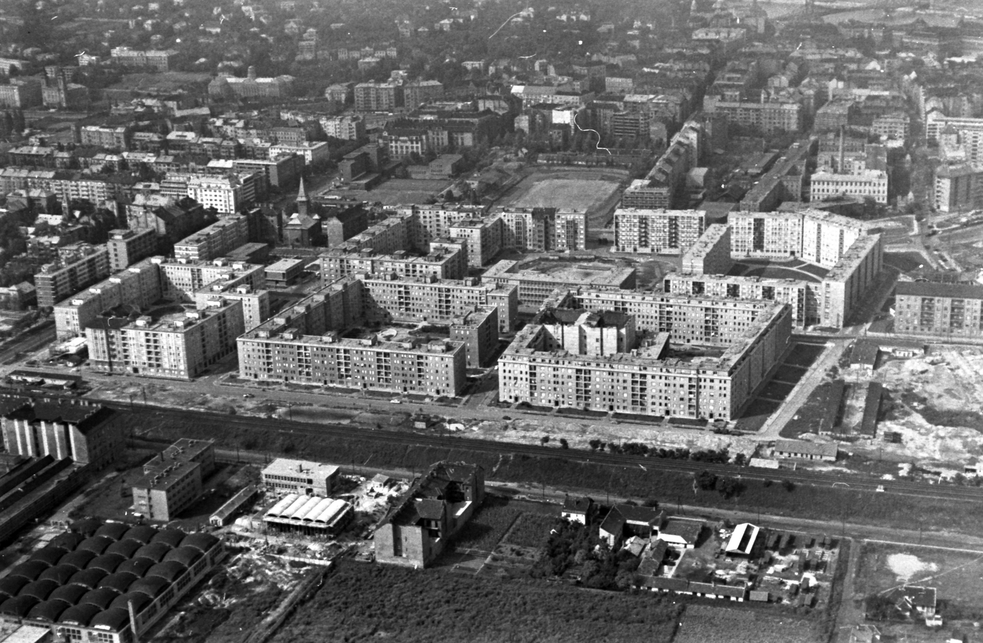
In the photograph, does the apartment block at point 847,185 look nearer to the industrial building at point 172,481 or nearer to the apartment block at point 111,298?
the apartment block at point 111,298

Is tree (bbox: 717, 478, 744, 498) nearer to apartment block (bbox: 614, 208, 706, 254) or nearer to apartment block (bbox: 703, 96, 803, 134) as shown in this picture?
apartment block (bbox: 614, 208, 706, 254)

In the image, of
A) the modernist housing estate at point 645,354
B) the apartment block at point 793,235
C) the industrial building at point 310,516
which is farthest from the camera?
the apartment block at point 793,235

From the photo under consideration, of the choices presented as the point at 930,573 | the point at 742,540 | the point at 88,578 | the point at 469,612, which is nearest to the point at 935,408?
the point at 930,573

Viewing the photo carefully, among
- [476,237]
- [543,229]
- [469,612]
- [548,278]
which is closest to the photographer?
[469,612]

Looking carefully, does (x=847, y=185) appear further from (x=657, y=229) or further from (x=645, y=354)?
(x=645, y=354)

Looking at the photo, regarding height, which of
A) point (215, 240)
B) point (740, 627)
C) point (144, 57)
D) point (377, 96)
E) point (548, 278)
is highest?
point (144, 57)

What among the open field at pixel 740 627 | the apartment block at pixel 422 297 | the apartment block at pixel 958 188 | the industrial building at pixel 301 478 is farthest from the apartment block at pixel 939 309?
the industrial building at pixel 301 478

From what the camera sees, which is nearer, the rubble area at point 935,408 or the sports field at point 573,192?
the rubble area at point 935,408
